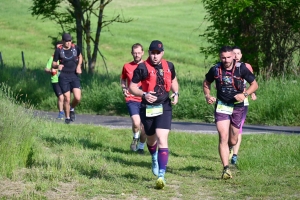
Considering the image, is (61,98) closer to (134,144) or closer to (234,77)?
(134,144)

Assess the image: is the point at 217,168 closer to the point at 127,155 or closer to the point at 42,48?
the point at 127,155

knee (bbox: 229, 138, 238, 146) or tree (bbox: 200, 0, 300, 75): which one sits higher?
tree (bbox: 200, 0, 300, 75)

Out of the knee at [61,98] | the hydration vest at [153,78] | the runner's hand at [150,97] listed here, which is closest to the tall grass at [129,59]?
the knee at [61,98]

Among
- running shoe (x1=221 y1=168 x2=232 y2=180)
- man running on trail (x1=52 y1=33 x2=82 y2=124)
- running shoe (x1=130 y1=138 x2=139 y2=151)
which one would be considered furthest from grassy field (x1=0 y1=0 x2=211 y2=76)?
running shoe (x1=221 y1=168 x2=232 y2=180)

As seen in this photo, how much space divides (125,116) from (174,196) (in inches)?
463

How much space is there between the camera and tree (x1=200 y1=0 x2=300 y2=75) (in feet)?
77.9

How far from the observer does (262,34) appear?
24.6 m

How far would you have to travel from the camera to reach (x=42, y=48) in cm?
5194

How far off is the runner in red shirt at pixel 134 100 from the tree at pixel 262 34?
10.5 metres

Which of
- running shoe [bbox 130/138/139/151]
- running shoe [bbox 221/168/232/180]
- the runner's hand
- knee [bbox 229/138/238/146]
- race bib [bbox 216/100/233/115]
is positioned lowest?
running shoe [bbox 130/138/139/151]

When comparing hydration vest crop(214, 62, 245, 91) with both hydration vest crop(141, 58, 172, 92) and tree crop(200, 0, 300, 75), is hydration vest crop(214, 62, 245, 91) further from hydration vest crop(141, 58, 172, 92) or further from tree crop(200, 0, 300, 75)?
tree crop(200, 0, 300, 75)

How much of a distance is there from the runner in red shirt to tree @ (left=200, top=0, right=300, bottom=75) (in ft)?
34.6

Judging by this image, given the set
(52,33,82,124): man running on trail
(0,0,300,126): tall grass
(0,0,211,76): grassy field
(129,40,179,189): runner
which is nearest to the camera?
(129,40,179,189): runner

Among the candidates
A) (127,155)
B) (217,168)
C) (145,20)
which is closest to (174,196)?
(217,168)
